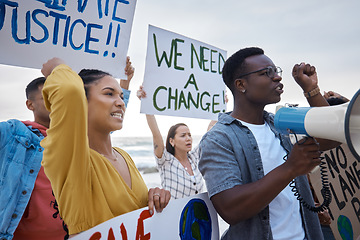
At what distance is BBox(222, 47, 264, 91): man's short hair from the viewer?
1.59m

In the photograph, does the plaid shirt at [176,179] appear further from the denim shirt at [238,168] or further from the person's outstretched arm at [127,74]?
the denim shirt at [238,168]

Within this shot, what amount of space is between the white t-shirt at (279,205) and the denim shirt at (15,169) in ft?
3.75

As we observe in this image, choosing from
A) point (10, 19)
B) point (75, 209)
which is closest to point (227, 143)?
point (75, 209)

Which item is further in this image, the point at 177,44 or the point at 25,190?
the point at 177,44

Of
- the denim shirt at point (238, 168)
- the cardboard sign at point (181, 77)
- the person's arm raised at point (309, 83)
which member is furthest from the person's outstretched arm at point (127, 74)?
the person's arm raised at point (309, 83)

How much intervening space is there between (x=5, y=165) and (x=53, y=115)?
852mm

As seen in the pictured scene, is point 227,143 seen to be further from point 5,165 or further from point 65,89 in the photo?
point 5,165

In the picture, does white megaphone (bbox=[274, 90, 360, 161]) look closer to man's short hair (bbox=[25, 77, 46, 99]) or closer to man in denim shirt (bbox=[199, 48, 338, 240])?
man in denim shirt (bbox=[199, 48, 338, 240])

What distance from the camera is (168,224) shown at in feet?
4.38

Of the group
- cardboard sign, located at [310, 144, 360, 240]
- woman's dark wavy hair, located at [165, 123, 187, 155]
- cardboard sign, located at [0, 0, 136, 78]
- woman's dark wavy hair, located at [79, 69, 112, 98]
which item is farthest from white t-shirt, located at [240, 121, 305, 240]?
woman's dark wavy hair, located at [165, 123, 187, 155]

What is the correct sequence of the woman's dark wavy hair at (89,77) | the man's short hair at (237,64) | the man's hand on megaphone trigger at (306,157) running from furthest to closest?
1. the man's short hair at (237,64)
2. the woman's dark wavy hair at (89,77)
3. the man's hand on megaphone trigger at (306,157)

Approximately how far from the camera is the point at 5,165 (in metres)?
1.54

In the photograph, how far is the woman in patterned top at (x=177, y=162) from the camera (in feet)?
9.38

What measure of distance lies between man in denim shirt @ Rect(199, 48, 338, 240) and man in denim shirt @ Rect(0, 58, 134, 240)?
79 cm
